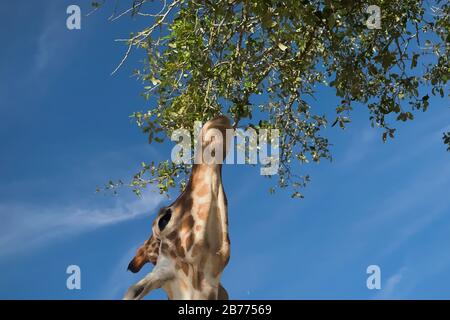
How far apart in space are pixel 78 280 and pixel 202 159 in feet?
10.1

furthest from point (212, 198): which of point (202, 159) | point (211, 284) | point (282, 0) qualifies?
point (282, 0)

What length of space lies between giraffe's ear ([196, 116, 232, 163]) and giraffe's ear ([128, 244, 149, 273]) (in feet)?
5.51

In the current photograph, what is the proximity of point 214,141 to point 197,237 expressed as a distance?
58.6 inches

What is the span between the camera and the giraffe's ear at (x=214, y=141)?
353 inches

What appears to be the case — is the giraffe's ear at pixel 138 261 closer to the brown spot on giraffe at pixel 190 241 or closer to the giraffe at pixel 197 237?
the giraffe at pixel 197 237

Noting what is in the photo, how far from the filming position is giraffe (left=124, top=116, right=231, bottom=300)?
820 cm

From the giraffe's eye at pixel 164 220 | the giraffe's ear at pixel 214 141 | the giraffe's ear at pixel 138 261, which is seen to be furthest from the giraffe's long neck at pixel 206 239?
the giraffe's ear at pixel 138 261

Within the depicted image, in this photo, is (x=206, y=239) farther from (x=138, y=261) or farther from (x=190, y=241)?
(x=138, y=261)

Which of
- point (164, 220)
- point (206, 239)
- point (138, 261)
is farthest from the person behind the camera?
point (138, 261)

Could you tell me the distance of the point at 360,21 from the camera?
41.9 feet

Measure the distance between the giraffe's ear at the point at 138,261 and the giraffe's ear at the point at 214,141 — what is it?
1.68 metres

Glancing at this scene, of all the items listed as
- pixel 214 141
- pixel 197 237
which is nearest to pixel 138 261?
pixel 197 237

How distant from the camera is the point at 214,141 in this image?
9.04m
